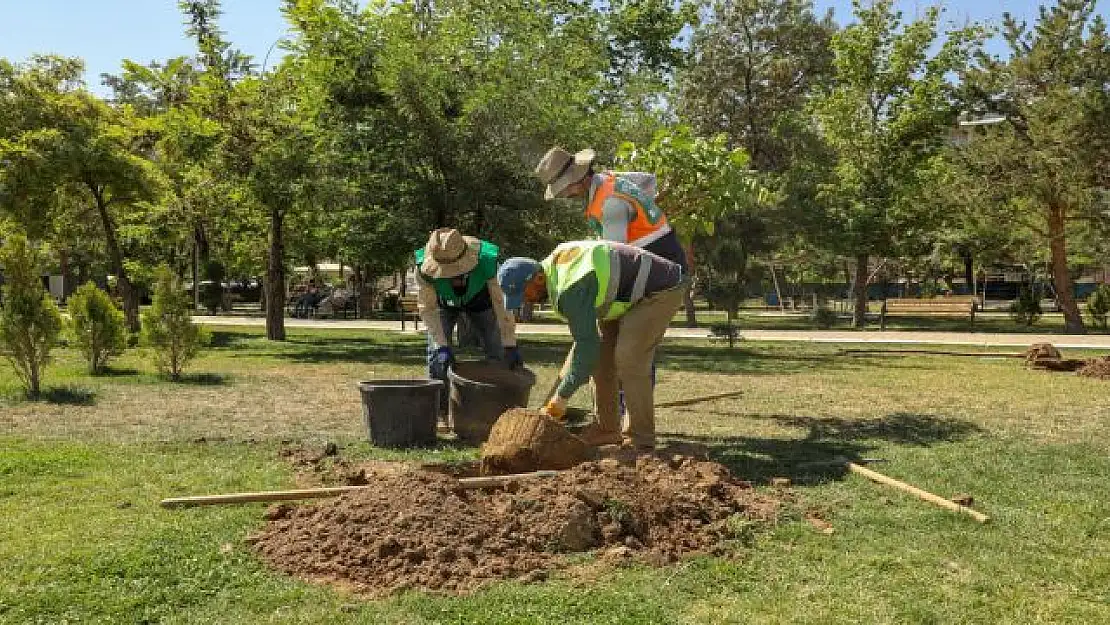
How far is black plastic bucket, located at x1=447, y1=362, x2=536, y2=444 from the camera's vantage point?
24.6ft

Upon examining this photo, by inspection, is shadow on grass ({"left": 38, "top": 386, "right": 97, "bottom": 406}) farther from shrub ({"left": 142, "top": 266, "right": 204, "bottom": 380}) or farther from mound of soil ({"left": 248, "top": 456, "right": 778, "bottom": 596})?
mound of soil ({"left": 248, "top": 456, "right": 778, "bottom": 596})

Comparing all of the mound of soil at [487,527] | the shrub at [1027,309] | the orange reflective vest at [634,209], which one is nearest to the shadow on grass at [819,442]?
the mound of soil at [487,527]

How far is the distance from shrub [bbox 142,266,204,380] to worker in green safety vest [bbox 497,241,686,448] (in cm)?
791

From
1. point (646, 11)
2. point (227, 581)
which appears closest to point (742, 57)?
point (646, 11)

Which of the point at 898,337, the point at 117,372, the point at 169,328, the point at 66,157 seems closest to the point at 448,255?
the point at 169,328

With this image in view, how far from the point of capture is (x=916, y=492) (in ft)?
18.3

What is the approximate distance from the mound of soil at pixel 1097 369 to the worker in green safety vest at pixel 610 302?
9277mm

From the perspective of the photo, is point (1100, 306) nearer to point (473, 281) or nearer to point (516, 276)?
point (473, 281)

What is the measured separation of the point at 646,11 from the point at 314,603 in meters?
22.2

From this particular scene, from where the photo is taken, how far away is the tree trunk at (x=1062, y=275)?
23281 mm

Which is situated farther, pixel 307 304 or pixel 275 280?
pixel 307 304

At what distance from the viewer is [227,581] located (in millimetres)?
4082

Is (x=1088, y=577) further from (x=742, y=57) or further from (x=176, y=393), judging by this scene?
(x=742, y=57)

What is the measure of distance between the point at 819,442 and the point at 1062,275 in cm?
2047
